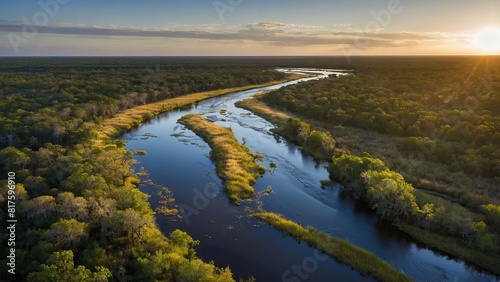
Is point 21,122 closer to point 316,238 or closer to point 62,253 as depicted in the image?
point 62,253

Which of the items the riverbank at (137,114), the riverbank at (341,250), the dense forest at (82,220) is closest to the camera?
the dense forest at (82,220)

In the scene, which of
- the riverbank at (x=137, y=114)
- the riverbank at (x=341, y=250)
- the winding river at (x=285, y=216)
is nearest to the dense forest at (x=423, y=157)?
the winding river at (x=285, y=216)

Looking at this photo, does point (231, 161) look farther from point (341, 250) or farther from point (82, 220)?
point (82, 220)

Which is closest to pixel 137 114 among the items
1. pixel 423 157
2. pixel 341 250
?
pixel 423 157

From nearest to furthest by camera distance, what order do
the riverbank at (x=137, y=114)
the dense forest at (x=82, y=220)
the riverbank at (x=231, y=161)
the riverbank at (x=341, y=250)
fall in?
the dense forest at (x=82, y=220), the riverbank at (x=341, y=250), the riverbank at (x=231, y=161), the riverbank at (x=137, y=114)

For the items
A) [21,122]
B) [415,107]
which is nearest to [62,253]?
[21,122]

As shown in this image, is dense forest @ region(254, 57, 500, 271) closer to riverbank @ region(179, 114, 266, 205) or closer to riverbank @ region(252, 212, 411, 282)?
riverbank @ region(252, 212, 411, 282)

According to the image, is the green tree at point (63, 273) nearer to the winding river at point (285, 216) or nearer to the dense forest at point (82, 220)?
the dense forest at point (82, 220)
